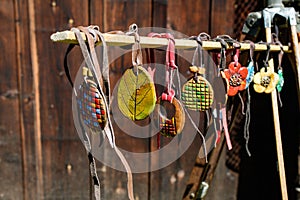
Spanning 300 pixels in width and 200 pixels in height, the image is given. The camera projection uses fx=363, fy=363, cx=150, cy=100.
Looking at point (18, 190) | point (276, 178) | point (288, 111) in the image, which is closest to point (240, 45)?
point (288, 111)

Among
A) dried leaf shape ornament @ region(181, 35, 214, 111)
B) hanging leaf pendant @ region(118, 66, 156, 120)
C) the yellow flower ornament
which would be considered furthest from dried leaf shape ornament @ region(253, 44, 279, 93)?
hanging leaf pendant @ region(118, 66, 156, 120)

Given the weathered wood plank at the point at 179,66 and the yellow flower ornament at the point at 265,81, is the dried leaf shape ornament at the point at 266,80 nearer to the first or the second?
the yellow flower ornament at the point at 265,81

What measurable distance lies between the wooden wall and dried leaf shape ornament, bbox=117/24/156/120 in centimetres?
45

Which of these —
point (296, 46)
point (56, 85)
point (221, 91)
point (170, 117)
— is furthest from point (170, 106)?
point (56, 85)

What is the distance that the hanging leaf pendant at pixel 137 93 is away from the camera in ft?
1.80

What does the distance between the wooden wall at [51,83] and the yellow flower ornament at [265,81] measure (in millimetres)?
328

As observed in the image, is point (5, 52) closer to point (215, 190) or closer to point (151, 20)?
point (151, 20)

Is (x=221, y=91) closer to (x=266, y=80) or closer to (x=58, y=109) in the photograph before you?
(x=266, y=80)

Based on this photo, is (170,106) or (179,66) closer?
(170,106)

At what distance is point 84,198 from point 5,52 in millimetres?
477

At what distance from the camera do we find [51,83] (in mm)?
1007

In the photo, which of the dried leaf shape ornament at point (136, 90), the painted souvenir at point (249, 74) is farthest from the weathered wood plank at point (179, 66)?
the dried leaf shape ornament at point (136, 90)

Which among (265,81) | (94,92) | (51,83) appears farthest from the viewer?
(51,83)

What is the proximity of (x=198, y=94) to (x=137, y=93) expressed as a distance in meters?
0.13
